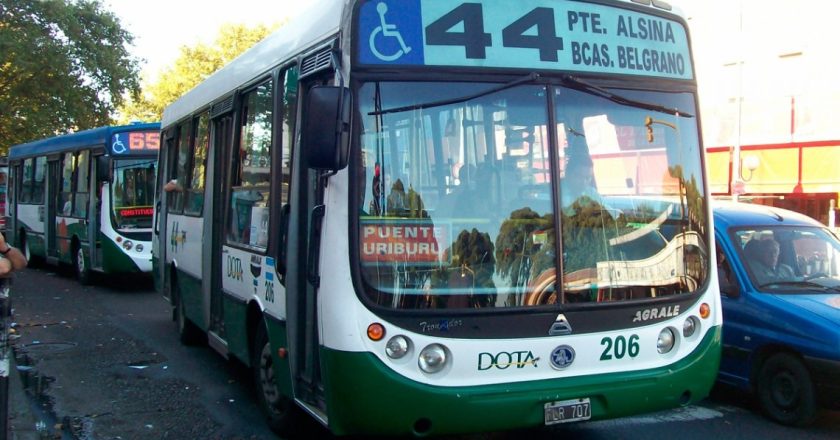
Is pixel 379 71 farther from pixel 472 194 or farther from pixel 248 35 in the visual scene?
pixel 248 35

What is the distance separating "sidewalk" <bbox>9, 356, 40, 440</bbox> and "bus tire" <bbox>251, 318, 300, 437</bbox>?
A: 62.2 inches

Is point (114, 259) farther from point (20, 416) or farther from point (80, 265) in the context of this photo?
point (20, 416)

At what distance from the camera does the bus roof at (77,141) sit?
1516 cm

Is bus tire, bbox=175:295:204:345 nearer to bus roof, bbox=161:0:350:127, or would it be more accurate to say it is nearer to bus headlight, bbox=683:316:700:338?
bus roof, bbox=161:0:350:127

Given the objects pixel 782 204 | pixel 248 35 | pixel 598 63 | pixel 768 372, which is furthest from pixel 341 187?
pixel 248 35

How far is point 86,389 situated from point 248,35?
150 ft

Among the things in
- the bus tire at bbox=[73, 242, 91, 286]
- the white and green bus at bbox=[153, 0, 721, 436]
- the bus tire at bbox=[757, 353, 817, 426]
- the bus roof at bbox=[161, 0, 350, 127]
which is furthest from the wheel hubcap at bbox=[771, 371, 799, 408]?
the bus tire at bbox=[73, 242, 91, 286]

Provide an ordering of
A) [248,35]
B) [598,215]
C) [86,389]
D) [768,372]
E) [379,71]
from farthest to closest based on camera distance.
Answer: [248,35] → [86,389] → [768,372] → [598,215] → [379,71]

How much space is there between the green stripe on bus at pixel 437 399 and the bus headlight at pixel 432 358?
0.10 meters

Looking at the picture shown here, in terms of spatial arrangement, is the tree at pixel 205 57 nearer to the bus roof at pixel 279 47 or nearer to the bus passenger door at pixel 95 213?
the bus passenger door at pixel 95 213

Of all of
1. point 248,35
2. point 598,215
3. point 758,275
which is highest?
point 248,35

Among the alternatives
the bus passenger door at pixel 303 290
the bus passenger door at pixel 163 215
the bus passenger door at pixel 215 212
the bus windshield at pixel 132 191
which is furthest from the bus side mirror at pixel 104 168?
the bus passenger door at pixel 303 290

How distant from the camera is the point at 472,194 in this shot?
479 cm

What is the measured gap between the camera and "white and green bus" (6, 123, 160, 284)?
15055 mm
